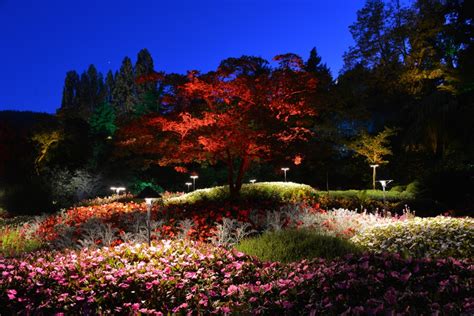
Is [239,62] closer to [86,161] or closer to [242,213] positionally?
[242,213]

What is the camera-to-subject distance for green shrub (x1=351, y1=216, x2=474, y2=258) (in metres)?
6.65

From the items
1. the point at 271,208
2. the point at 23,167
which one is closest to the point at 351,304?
the point at 271,208

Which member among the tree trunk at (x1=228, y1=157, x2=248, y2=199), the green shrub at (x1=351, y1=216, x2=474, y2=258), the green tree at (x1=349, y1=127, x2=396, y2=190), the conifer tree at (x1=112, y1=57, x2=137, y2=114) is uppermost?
the conifer tree at (x1=112, y1=57, x2=137, y2=114)

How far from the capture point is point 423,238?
23.5ft

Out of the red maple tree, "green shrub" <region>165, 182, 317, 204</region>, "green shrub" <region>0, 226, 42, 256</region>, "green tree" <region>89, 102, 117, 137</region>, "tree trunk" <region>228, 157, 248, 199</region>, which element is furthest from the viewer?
"green tree" <region>89, 102, 117, 137</region>

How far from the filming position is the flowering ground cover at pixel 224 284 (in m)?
3.74

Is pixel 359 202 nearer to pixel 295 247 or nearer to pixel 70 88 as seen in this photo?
pixel 295 247

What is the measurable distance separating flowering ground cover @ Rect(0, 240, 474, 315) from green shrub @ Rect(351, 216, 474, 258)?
1845 millimetres

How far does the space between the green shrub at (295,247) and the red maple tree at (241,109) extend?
562 cm

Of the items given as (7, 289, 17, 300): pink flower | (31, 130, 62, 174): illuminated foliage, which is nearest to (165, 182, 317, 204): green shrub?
(31, 130, 62, 174): illuminated foliage

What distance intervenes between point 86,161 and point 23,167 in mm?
4159

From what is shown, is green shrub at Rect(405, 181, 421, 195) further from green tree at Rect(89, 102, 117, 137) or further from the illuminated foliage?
green tree at Rect(89, 102, 117, 137)

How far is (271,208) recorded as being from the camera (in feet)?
41.3

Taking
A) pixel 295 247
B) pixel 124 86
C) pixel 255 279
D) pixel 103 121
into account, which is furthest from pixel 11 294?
pixel 124 86
